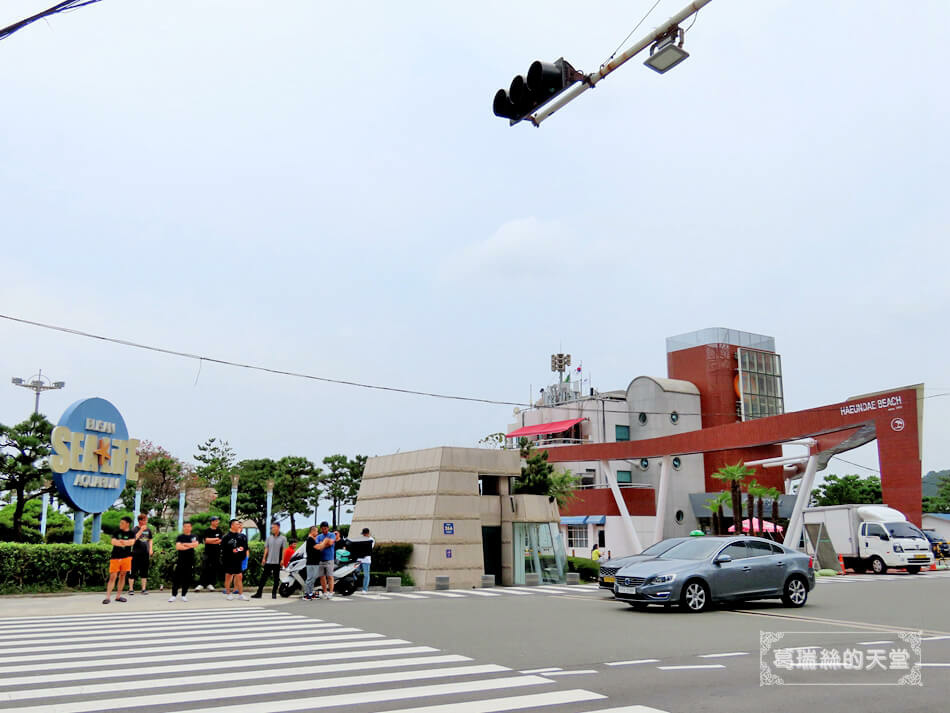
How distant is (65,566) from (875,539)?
29.0 meters

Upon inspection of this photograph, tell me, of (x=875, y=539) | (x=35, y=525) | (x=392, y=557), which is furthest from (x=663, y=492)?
(x=35, y=525)

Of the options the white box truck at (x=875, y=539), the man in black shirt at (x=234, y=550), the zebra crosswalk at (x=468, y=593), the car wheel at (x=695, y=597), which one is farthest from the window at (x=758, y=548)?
the white box truck at (x=875, y=539)

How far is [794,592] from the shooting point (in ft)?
53.6

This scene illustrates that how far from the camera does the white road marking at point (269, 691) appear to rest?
6.98m

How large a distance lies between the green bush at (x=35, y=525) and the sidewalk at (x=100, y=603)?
14.0 meters

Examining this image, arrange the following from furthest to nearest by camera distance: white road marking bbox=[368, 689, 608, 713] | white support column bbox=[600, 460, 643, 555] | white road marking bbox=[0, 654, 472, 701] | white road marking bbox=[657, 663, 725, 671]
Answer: white support column bbox=[600, 460, 643, 555]
white road marking bbox=[657, 663, 725, 671]
white road marking bbox=[0, 654, 472, 701]
white road marking bbox=[368, 689, 608, 713]

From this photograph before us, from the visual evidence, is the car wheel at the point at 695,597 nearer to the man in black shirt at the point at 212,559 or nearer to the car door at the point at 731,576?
the car door at the point at 731,576

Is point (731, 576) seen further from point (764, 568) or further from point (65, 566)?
point (65, 566)

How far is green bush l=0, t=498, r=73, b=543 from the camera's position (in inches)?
1266

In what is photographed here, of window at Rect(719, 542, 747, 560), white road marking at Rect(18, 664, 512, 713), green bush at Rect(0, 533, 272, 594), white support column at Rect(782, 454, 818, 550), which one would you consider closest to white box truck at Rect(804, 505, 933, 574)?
white support column at Rect(782, 454, 818, 550)

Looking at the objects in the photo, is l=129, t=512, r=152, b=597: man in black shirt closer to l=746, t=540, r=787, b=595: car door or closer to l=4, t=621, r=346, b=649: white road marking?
l=4, t=621, r=346, b=649: white road marking

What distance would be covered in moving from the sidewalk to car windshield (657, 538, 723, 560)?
8.45 metres

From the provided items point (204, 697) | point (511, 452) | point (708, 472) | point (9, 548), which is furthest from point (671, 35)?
point (708, 472)

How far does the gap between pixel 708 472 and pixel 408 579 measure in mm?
38529
